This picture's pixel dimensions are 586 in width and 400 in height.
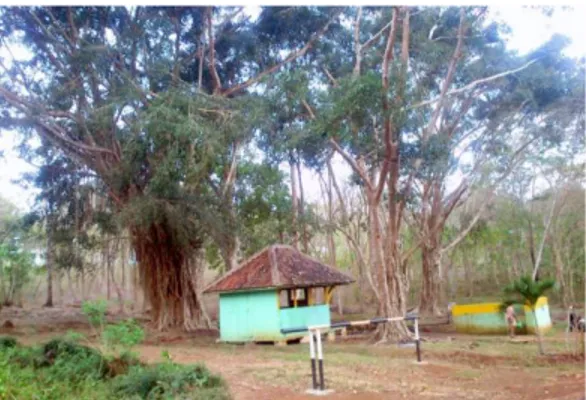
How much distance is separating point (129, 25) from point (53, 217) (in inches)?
288

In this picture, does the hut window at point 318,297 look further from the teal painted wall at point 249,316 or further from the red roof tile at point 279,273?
the teal painted wall at point 249,316

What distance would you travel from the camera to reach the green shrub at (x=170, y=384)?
650 centimetres

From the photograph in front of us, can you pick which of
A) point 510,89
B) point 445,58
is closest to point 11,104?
point 445,58

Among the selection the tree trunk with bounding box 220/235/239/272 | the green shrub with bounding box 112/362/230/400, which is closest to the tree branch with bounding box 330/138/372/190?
the tree trunk with bounding box 220/235/239/272

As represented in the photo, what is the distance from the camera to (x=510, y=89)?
18.9 m

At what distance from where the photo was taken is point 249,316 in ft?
53.1

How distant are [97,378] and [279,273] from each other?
27.8ft

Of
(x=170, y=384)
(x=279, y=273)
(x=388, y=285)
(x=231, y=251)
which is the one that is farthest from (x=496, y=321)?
(x=170, y=384)

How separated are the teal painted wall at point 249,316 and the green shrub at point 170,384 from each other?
333 inches

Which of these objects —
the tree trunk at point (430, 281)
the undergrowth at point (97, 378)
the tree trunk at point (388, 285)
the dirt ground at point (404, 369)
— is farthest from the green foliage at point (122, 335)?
the tree trunk at point (430, 281)

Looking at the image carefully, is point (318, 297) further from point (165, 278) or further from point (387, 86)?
point (387, 86)

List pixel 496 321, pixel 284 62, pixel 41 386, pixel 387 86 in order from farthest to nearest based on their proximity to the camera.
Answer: pixel 496 321 < pixel 284 62 < pixel 387 86 < pixel 41 386

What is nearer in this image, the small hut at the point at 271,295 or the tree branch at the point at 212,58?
the small hut at the point at 271,295

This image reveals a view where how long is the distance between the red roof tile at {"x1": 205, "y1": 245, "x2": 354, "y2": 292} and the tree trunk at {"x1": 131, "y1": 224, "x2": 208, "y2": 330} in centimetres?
301
